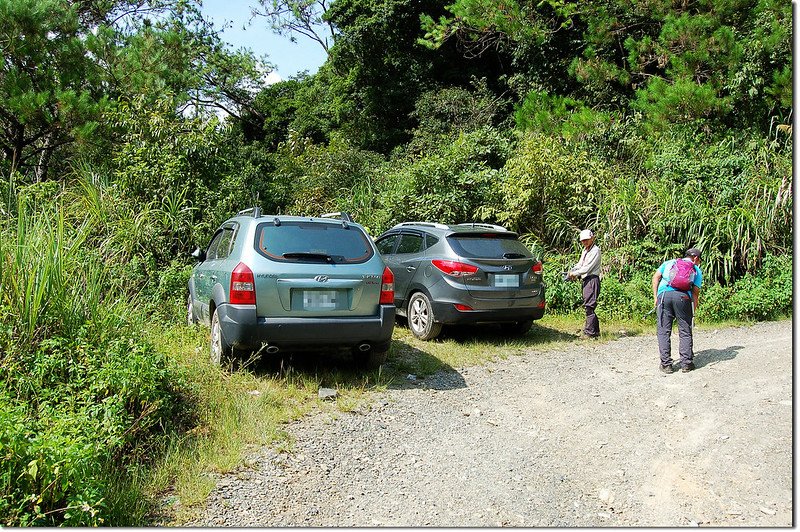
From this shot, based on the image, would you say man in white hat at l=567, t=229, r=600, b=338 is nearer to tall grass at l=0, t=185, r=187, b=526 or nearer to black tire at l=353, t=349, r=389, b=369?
black tire at l=353, t=349, r=389, b=369

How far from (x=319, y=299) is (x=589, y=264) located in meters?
4.57

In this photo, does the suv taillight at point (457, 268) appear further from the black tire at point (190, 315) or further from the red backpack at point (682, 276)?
the black tire at point (190, 315)

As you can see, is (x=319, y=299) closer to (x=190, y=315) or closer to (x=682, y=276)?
(x=190, y=315)

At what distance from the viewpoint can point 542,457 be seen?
181 inches

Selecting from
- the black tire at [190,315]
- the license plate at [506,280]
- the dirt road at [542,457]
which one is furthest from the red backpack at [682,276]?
the black tire at [190,315]

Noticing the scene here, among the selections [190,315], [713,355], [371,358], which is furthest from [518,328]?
[190,315]

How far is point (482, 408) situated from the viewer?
5.80 meters

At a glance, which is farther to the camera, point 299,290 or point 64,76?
point 64,76

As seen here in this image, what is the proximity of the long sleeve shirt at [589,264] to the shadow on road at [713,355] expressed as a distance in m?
1.84

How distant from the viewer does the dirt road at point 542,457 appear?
3.72m

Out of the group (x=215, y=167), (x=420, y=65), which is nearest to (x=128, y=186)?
(x=215, y=167)

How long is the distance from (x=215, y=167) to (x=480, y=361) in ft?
24.1

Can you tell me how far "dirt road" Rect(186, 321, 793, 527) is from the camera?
12.2 ft

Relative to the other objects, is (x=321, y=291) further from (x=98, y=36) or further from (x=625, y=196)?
(x=98, y=36)
